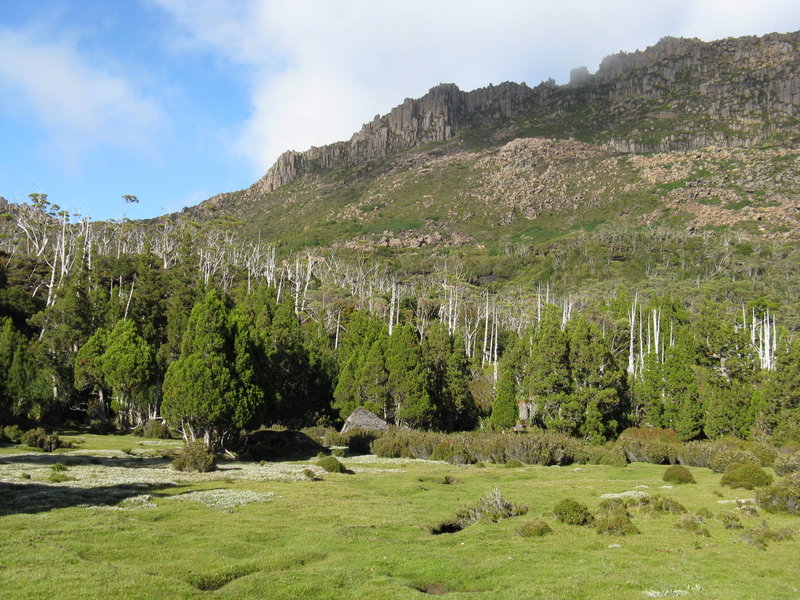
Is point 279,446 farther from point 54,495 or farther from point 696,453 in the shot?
point 696,453

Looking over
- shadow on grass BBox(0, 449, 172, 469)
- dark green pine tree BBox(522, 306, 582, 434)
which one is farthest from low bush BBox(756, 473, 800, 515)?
shadow on grass BBox(0, 449, 172, 469)

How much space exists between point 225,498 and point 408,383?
28.8 metres

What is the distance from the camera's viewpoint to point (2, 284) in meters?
60.1

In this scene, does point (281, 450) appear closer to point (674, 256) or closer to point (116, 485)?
point (116, 485)

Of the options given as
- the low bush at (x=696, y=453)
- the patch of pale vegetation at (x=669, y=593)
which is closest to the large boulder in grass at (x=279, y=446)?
the low bush at (x=696, y=453)

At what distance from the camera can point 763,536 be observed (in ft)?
50.0

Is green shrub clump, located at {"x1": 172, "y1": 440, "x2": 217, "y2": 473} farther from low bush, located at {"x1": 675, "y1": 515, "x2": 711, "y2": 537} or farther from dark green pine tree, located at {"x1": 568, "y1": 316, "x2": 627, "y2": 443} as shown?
dark green pine tree, located at {"x1": 568, "y1": 316, "x2": 627, "y2": 443}

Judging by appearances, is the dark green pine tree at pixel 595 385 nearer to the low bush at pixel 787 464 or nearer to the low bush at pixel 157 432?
the low bush at pixel 787 464

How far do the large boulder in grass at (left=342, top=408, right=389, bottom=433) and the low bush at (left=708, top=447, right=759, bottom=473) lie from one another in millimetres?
23847

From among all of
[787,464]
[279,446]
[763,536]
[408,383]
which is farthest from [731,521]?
[408,383]

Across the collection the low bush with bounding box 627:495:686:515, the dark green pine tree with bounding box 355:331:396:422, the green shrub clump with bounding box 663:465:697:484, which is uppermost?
the dark green pine tree with bounding box 355:331:396:422

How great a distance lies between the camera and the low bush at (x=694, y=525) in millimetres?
16391

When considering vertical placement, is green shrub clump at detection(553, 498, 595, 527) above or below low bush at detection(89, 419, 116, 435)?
above

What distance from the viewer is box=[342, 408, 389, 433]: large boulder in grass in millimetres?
46031
